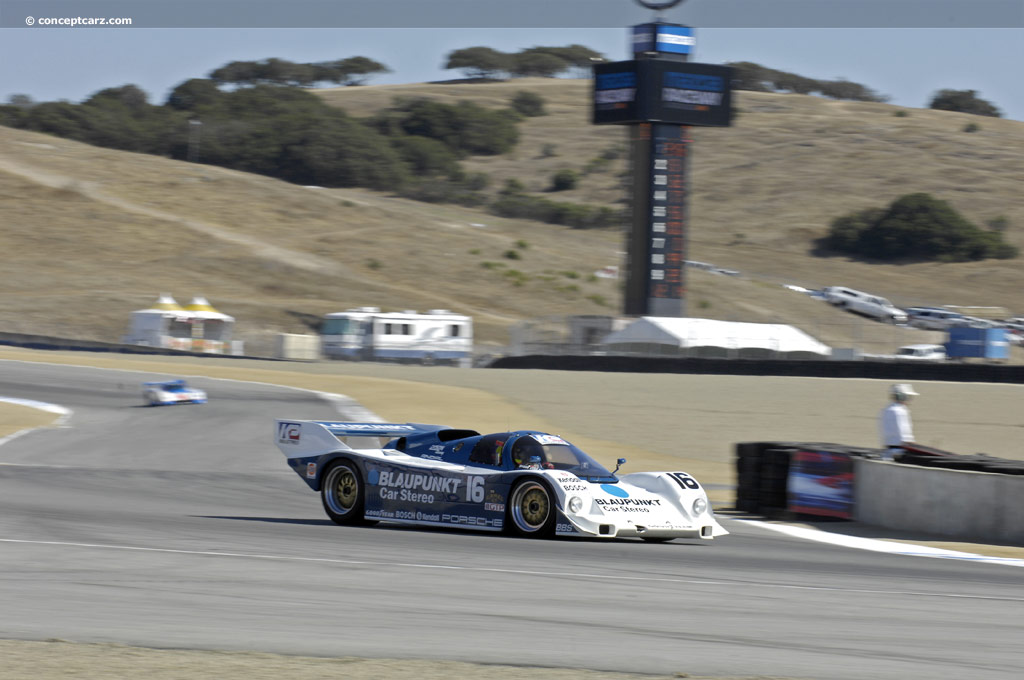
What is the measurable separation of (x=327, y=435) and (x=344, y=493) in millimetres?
638

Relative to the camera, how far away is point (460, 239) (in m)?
77.9

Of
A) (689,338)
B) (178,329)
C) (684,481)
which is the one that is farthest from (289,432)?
(178,329)

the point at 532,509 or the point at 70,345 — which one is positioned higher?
the point at 70,345

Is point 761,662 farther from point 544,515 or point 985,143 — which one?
point 985,143

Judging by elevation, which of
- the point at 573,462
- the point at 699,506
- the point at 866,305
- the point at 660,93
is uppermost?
the point at 660,93

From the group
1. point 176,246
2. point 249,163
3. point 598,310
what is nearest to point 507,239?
point 598,310

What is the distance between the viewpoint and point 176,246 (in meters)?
71.7

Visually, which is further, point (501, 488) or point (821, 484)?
point (821, 484)

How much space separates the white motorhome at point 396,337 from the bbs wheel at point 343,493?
34.5 m

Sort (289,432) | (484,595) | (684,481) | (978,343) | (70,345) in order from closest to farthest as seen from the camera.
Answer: (484,595) < (684,481) < (289,432) < (978,343) < (70,345)

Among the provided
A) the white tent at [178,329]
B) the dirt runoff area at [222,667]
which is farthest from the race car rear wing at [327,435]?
the white tent at [178,329]

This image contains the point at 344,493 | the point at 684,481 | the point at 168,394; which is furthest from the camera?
the point at 168,394

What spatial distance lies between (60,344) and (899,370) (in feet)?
89.8

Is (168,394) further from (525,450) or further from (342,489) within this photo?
(525,450)
